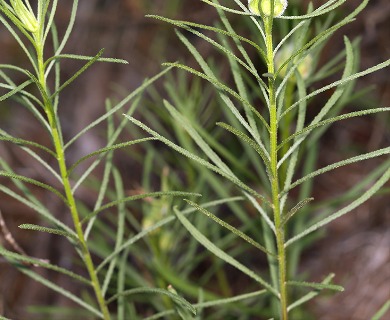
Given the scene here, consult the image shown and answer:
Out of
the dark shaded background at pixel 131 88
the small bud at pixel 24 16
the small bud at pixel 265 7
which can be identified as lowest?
the dark shaded background at pixel 131 88

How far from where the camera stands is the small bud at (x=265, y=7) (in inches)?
21.5

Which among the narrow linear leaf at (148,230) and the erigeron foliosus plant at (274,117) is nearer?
the erigeron foliosus plant at (274,117)

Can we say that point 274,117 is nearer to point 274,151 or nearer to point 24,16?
point 274,151

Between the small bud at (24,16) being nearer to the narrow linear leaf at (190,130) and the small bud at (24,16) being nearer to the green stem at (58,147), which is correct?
the green stem at (58,147)

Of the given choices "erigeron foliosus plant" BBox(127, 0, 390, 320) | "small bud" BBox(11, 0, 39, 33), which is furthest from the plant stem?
"small bud" BBox(11, 0, 39, 33)

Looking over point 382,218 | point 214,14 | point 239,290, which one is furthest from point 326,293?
point 214,14

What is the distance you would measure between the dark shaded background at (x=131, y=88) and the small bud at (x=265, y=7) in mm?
816

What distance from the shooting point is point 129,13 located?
235 centimetres

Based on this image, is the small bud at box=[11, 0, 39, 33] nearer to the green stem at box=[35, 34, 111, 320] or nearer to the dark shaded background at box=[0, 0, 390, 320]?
the green stem at box=[35, 34, 111, 320]

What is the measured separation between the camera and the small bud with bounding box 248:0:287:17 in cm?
55

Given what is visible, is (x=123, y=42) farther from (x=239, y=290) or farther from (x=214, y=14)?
(x=239, y=290)

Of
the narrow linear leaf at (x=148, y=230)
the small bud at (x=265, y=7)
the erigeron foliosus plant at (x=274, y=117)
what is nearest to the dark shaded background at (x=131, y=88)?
the narrow linear leaf at (x=148, y=230)

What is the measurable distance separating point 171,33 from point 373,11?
2.31 feet

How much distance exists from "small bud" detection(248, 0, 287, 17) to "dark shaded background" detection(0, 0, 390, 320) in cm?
82
